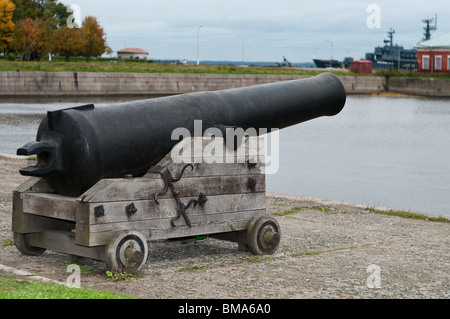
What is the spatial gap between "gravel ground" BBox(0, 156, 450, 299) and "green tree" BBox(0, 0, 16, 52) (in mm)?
59235

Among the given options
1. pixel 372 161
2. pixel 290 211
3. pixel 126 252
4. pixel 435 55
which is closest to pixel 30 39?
pixel 372 161

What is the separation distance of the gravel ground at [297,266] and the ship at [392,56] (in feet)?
373

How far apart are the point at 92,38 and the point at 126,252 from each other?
7924cm

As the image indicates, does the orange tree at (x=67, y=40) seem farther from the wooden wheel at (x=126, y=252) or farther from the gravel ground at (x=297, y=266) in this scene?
the wooden wheel at (x=126, y=252)

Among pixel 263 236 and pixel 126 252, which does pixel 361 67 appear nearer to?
pixel 263 236

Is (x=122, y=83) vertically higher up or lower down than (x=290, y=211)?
higher up

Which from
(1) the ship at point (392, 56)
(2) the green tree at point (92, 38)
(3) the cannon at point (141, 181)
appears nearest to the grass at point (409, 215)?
(3) the cannon at point (141, 181)

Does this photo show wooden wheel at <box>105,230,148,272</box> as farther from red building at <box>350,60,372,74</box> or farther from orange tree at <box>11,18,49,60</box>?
red building at <box>350,60,372,74</box>

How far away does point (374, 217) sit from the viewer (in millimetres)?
9867

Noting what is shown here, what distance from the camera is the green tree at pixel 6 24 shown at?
65125mm

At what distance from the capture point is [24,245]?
21.8ft

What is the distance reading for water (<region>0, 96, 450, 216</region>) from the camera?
708 inches
